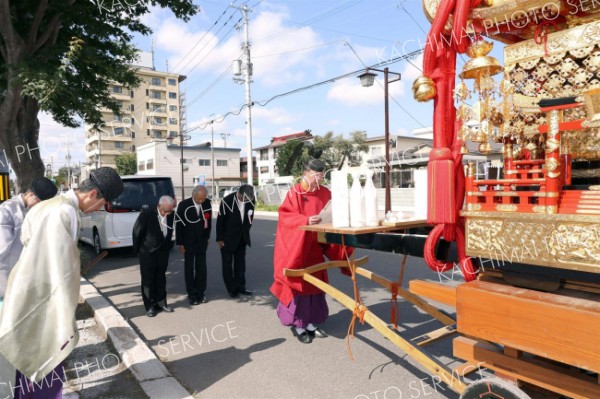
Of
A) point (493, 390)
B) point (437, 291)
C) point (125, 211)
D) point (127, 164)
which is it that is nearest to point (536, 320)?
point (493, 390)

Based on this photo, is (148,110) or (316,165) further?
(148,110)

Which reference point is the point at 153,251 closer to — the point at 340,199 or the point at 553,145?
the point at 340,199

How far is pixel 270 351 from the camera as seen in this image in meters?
4.16

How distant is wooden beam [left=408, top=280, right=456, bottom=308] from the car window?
8197mm

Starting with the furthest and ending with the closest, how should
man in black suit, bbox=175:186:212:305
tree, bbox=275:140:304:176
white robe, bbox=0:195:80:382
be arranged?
tree, bbox=275:140:304:176, man in black suit, bbox=175:186:212:305, white robe, bbox=0:195:80:382

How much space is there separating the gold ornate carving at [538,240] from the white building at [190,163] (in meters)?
45.8

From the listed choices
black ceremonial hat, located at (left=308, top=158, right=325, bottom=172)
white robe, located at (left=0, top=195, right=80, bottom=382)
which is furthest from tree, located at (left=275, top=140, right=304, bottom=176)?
white robe, located at (left=0, top=195, right=80, bottom=382)

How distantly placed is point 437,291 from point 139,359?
9.14 ft

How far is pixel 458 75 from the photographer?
2.28 meters

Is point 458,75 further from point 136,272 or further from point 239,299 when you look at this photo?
point 136,272

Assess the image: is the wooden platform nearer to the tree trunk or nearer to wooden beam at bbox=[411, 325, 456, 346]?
wooden beam at bbox=[411, 325, 456, 346]

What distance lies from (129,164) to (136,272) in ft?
165

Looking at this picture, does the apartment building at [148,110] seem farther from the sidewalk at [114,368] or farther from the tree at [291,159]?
the sidewalk at [114,368]

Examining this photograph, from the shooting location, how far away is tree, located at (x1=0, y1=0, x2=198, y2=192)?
5730 millimetres
